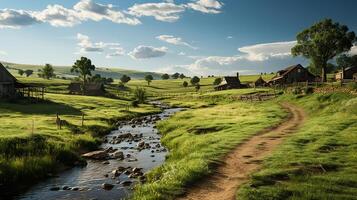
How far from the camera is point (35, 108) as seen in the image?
238 feet

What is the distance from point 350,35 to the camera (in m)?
108

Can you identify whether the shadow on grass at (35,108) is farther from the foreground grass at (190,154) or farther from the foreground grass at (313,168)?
the foreground grass at (313,168)

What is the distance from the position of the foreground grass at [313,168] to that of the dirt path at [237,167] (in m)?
0.75

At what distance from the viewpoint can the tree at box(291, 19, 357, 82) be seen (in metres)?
107

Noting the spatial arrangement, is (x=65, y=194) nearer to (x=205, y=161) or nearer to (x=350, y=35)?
(x=205, y=161)

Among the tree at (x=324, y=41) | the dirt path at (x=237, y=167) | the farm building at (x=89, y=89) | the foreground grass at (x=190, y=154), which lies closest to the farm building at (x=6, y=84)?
the foreground grass at (x=190, y=154)

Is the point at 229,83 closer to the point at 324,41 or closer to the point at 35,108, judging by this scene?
the point at 324,41

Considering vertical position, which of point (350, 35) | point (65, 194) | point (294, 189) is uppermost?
point (350, 35)

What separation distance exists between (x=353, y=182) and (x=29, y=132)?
103 ft

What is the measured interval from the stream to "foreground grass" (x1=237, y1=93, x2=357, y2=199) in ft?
28.4

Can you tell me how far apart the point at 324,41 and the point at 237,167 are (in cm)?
9279

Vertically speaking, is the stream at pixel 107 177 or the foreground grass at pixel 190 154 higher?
the foreground grass at pixel 190 154

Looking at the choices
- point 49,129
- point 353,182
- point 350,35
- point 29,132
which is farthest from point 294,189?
point 350,35

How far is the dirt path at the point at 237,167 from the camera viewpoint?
1980 centimetres
